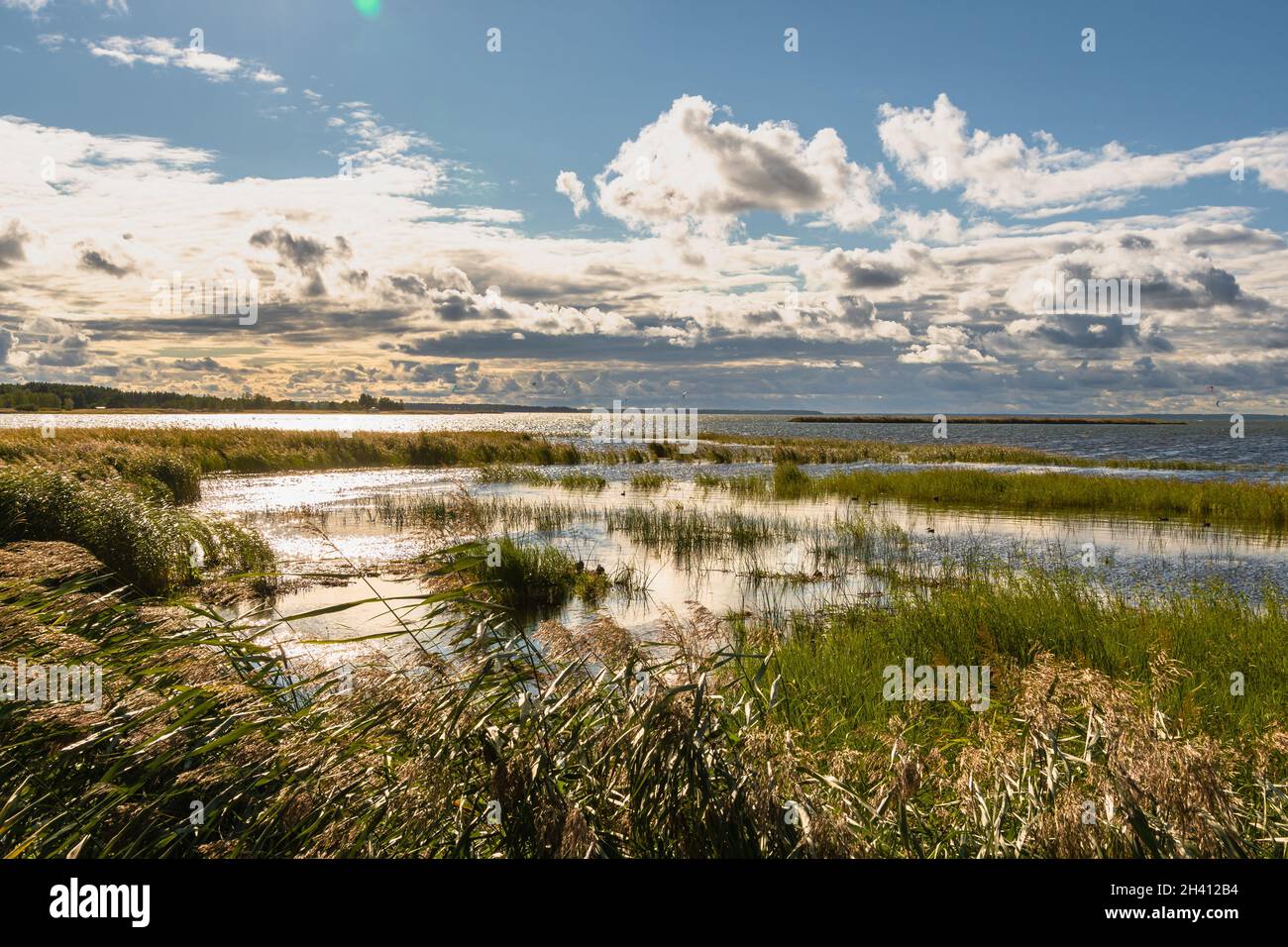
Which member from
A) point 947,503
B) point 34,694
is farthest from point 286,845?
point 947,503

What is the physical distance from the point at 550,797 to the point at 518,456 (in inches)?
2031

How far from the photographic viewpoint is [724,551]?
2019 cm

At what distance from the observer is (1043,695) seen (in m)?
4.07

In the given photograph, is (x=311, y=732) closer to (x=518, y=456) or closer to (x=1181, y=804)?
(x=1181, y=804)

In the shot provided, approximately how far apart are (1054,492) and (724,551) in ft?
61.1

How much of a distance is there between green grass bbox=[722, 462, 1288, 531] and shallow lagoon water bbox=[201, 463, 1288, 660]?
2.45 m

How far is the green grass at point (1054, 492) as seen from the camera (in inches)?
1077

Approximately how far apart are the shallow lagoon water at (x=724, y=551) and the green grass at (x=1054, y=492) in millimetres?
2455

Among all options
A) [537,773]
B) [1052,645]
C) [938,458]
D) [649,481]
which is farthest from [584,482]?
[537,773]

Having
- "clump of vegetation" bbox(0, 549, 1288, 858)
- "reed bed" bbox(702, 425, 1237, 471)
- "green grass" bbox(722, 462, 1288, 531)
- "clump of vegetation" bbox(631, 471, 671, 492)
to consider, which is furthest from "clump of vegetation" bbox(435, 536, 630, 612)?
"reed bed" bbox(702, 425, 1237, 471)

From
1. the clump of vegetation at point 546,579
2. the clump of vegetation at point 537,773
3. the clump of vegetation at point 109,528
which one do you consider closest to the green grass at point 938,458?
the clump of vegetation at point 546,579

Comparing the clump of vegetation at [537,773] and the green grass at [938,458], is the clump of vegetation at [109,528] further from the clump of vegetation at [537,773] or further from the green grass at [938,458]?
the green grass at [938,458]

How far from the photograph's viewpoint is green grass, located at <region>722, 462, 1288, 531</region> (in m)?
27.4

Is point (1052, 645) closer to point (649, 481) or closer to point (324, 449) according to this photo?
point (649, 481)
